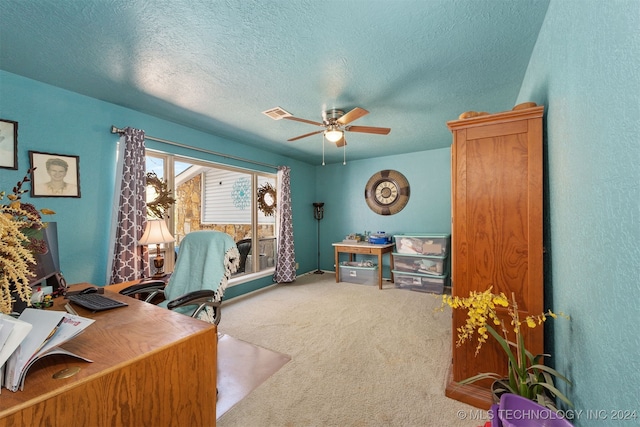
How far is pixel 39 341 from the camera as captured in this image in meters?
0.80

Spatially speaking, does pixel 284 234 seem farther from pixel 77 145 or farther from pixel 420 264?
pixel 77 145

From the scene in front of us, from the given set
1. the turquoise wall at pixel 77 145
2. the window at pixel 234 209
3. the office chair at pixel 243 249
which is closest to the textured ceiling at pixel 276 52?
the turquoise wall at pixel 77 145

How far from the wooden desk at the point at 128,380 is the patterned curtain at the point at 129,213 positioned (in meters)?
1.45

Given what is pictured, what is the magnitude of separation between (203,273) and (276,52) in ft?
5.55

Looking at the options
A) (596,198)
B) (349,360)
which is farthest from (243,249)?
(596,198)

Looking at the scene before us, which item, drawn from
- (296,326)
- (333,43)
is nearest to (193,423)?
(296,326)

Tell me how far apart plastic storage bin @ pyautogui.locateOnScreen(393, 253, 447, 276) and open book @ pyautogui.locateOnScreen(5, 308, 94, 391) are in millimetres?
4082

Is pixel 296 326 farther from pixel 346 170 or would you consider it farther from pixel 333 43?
pixel 346 170

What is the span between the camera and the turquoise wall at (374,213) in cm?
448

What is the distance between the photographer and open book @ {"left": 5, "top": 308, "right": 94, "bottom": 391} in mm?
739

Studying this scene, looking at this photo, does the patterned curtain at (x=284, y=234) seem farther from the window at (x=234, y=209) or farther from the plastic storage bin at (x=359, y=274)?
the plastic storage bin at (x=359, y=274)

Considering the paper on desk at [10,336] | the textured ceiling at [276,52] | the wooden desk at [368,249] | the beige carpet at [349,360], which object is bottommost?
the beige carpet at [349,360]

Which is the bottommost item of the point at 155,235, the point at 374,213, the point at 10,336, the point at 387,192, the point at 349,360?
the point at 349,360

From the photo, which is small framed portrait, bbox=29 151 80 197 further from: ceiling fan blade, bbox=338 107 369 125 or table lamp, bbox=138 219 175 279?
ceiling fan blade, bbox=338 107 369 125
